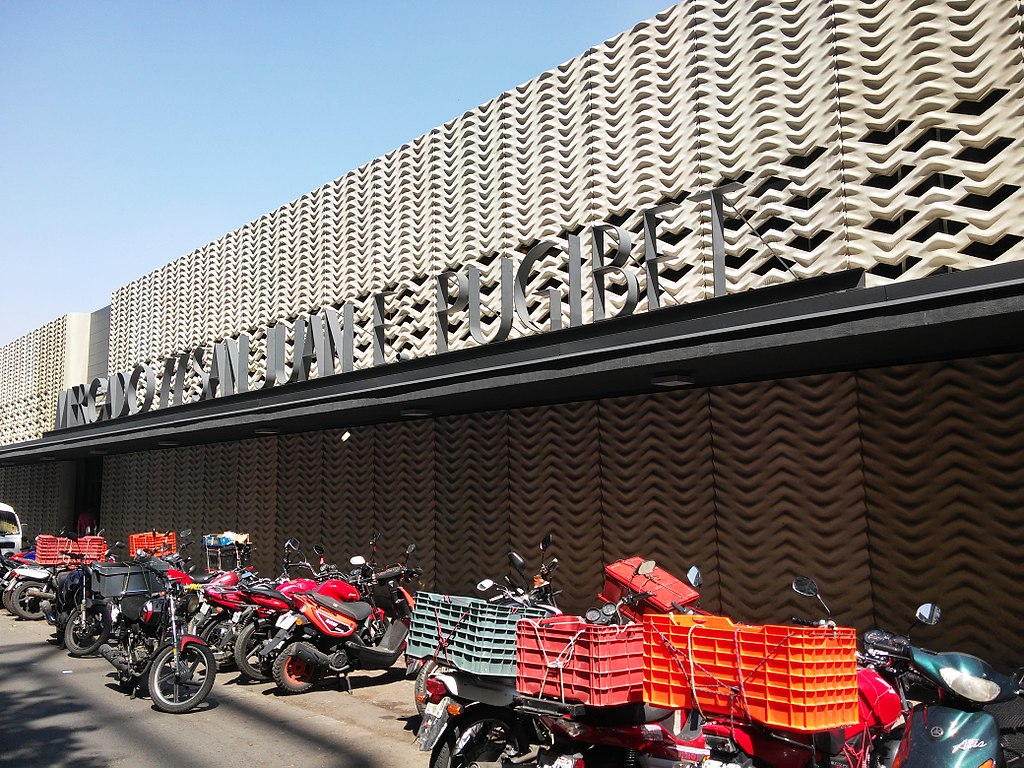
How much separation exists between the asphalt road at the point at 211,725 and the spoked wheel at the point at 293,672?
0.43 feet

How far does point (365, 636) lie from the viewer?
9039 mm

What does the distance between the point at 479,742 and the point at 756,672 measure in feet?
6.11

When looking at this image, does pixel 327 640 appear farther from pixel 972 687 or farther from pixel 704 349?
pixel 972 687

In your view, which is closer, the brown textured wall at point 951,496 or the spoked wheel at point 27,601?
the brown textured wall at point 951,496

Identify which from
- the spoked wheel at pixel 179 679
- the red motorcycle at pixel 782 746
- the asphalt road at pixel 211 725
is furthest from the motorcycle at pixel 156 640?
the red motorcycle at pixel 782 746

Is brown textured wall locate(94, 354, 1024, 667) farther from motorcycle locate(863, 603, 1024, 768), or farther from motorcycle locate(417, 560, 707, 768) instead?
motorcycle locate(417, 560, 707, 768)

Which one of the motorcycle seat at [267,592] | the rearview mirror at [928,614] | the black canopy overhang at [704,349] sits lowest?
the motorcycle seat at [267,592]

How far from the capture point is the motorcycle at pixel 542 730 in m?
4.71

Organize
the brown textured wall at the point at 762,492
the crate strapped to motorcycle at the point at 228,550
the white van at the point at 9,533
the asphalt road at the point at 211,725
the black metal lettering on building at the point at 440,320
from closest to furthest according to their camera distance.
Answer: the asphalt road at the point at 211,725 < the brown textured wall at the point at 762,492 < the black metal lettering on building at the point at 440,320 < the crate strapped to motorcycle at the point at 228,550 < the white van at the point at 9,533

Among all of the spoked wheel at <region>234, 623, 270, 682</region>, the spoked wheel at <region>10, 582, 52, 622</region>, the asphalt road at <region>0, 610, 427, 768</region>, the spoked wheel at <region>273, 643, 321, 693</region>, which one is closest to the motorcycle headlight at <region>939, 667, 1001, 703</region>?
the asphalt road at <region>0, 610, 427, 768</region>

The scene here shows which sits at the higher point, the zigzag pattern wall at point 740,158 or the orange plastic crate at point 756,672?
the zigzag pattern wall at point 740,158

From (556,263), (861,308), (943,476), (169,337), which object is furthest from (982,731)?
(169,337)

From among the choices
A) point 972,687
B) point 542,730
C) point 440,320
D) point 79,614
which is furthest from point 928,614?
point 79,614

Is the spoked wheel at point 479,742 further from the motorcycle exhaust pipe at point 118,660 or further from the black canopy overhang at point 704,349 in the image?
the motorcycle exhaust pipe at point 118,660
